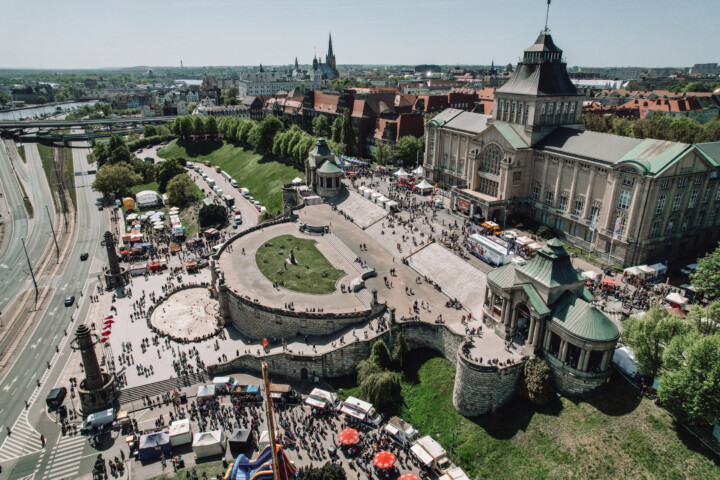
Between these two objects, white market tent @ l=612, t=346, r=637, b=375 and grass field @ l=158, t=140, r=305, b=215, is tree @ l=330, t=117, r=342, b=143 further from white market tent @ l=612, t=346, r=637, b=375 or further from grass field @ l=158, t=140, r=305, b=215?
white market tent @ l=612, t=346, r=637, b=375

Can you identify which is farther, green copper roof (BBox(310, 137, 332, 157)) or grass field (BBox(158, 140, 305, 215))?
grass field (BBox(158, 140, 305, 215))

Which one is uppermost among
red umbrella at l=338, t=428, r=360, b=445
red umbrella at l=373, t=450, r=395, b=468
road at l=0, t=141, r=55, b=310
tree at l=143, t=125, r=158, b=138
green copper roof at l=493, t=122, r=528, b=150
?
green copper roof at l=493, t=122, r=528, b=150

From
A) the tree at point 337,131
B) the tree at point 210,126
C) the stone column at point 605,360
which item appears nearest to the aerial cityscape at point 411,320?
the stone column at point 605,360

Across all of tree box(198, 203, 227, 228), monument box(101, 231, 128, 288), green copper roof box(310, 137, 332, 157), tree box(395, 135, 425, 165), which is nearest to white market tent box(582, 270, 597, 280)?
green copper roof box(310, 137, 332, 157)

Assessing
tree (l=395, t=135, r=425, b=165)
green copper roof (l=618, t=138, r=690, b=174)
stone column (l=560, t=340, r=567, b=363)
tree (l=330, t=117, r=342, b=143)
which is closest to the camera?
stone column (l=560, t=340, r=567, b=363)

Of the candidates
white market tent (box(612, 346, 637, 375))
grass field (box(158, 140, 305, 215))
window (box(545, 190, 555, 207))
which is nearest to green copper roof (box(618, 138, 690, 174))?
window (box(545, 190, 555, 207))

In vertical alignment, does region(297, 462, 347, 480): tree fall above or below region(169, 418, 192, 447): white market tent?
above

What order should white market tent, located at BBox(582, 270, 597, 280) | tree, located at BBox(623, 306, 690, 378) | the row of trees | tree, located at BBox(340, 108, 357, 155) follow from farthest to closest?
tree, located at BBox(340, 108, 357, 155)
the row of trees
white market tent, located at BBox(582, 270, 597, 280)
tree, located at BBox(623, 306, 690, 378)

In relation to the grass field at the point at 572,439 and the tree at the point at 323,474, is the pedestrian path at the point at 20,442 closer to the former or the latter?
the tree at the point at 323,474
